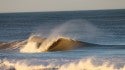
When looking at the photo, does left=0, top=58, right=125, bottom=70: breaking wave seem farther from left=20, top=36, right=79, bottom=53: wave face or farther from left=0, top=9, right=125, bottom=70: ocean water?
left=20, top=36, right=79, bottom=53: wave face

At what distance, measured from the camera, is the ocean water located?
277 centimetres

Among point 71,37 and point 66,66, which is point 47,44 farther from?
point 66,66

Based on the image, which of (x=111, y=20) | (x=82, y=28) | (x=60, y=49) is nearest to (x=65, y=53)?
(x=60, y=49)

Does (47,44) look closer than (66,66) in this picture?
No

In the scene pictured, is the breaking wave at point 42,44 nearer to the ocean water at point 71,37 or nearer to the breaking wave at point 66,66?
the ocean water at point 71,37

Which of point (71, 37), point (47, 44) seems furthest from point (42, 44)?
point (71, 37)

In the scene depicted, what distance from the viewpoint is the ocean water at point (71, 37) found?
277cm

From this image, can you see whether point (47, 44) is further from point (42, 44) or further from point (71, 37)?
→ point (71, 37)

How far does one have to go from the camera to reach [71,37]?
2.97 m

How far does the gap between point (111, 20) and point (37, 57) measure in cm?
81

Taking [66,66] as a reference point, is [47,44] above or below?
above

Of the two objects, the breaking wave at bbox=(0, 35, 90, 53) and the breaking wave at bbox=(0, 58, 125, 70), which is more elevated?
the breaking wave at bbox=(0, 35, 90, 53)

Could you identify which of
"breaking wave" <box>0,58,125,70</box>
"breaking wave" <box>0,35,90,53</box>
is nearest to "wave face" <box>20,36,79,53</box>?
"breaking wave" <box>0,35,90,53</box>

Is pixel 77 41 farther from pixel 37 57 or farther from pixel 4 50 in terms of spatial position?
pixel 4 50
